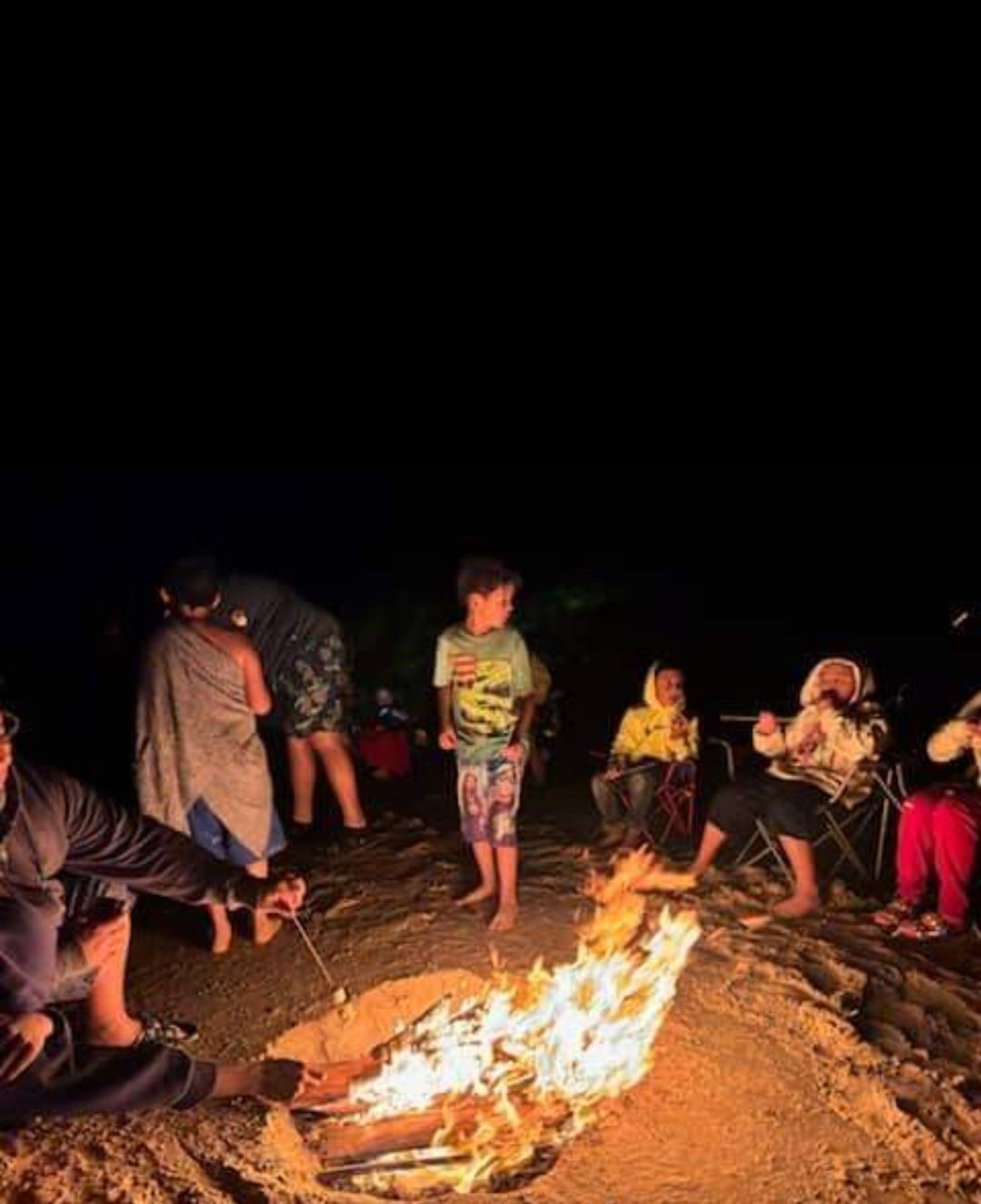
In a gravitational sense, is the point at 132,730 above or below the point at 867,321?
below

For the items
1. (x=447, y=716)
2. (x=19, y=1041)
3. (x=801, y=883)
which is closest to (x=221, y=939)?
(x=447, y=716)

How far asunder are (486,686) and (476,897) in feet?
3.96

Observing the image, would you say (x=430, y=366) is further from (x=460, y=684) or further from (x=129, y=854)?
(x=129, y=854)

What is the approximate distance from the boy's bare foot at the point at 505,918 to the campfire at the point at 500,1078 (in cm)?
63

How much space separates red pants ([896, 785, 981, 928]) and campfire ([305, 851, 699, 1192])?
1.58 meters

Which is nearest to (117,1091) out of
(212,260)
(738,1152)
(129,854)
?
(129,854)

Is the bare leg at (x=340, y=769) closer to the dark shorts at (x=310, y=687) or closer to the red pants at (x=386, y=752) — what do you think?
the dark shorts at (x=310, y=687)

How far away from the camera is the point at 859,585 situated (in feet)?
45.6

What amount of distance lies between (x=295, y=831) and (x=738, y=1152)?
12.0 ft

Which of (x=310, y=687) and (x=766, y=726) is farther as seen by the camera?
(x=310, y=687)

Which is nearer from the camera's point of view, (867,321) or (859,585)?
(859,585)

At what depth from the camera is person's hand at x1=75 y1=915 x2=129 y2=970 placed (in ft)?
11.1

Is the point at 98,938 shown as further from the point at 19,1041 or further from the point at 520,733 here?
the point at 520,733

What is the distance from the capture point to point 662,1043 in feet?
13.4
